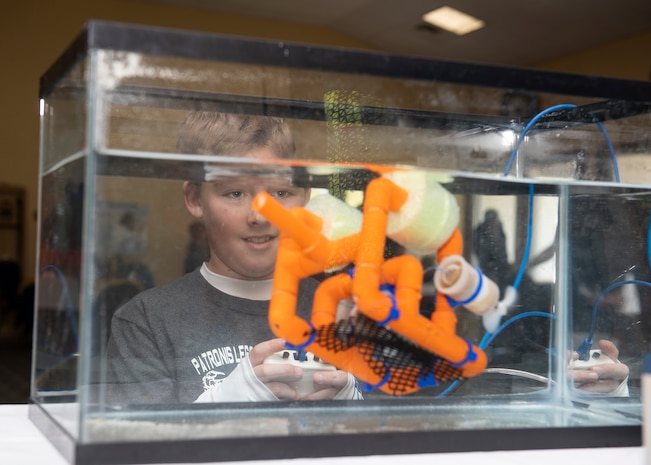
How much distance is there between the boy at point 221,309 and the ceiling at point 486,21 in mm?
3813

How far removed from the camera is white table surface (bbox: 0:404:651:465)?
63 centimetres

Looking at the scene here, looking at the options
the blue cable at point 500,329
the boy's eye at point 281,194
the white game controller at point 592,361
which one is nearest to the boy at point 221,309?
the boy's eye at point 281,194

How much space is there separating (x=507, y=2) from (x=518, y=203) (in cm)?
379

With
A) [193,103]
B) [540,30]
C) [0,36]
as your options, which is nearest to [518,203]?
[193,103]

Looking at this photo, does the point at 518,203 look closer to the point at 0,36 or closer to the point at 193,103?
the point at 193,103

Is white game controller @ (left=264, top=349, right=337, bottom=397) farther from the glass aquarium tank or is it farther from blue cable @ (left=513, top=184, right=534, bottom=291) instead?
blue cable @ (left=513, top=184, right=534, bottom=291)

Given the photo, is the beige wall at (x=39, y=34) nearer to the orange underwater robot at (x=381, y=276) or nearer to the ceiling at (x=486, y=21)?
the ceiling at (x=486, y=21)

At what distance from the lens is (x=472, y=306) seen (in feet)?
2.44

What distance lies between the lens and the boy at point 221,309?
0.75 metres

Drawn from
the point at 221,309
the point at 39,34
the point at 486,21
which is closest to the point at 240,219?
the point at 221,309

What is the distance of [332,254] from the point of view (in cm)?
71

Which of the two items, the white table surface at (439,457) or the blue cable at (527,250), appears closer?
the white table surface at (439,457)

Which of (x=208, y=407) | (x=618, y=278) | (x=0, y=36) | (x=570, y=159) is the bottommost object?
(x=208, y=407)

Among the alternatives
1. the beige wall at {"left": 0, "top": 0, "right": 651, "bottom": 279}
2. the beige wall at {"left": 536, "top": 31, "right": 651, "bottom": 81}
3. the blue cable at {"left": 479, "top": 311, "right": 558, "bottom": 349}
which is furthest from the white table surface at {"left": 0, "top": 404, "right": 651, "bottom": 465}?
the beige wall at {"left": 0, "top": 0, "right": 651, "bottom": 279}
